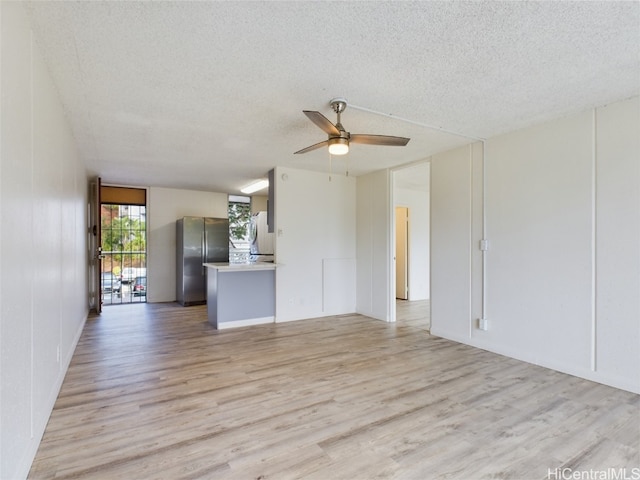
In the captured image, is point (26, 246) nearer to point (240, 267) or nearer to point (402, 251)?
point (240, 267)

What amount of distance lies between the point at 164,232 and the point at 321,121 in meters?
5.75

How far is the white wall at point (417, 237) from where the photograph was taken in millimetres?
7250

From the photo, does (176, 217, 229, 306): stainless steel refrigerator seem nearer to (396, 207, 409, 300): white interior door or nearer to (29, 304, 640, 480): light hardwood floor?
(29, 304, 640, 480): light hardwood floor

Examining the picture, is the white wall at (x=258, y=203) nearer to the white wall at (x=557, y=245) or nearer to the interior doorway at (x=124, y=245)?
the interior doorway at (x=124, y=245)

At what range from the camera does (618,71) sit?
2.31 m

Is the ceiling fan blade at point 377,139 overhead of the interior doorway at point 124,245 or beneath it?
overhead

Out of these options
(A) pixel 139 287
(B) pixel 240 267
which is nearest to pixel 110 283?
(A) pixel 139 287

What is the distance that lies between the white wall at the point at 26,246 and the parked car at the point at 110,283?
4.48 m

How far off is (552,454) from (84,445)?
109 inches

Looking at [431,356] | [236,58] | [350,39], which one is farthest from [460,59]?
[431,356]

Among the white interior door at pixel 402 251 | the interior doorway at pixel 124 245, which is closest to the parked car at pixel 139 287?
the interior doorway at pixel 124 245

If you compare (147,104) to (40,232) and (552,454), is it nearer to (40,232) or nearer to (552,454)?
(40,232)

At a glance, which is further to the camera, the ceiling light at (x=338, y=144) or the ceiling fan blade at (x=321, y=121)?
the ceiling light at (x=338, y=144)

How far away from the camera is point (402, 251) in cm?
744
